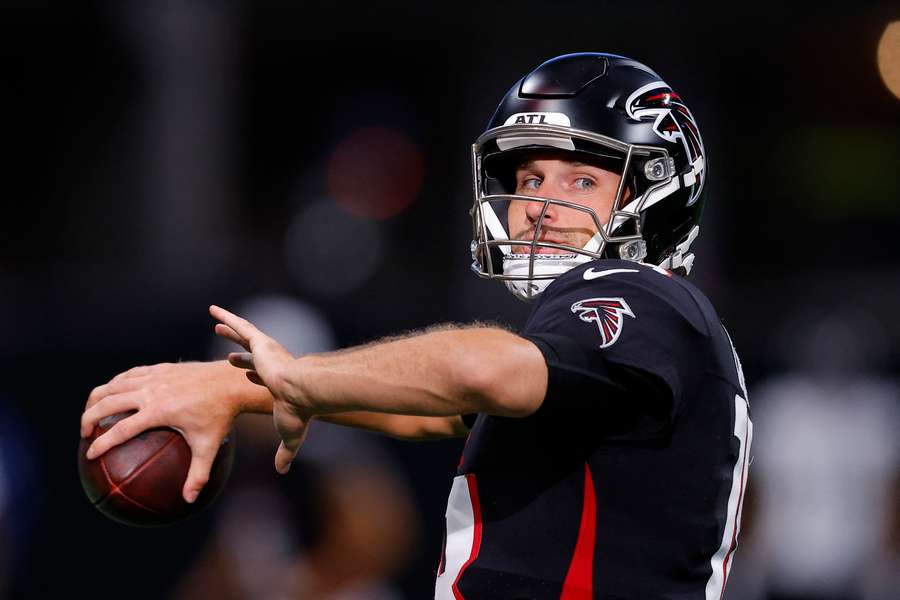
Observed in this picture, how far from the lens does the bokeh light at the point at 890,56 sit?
35.8 feet

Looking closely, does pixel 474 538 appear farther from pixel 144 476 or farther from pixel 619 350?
pixel 144 476

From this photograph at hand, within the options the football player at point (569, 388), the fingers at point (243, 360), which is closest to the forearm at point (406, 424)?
the football player at point (569, 388)

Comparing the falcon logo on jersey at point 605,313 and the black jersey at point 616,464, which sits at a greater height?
the falcon logo on jersey at point 605,313

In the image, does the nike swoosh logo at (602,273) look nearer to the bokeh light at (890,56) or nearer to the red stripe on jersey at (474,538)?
the red stripe on jersey at (474,538)

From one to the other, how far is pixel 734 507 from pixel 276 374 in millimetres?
1140

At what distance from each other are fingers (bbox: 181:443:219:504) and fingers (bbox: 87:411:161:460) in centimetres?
12

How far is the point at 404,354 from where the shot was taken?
7.61 feet

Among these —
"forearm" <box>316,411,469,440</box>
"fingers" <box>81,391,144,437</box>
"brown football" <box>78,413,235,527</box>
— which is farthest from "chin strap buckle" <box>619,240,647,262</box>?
"fingers" <box>81,391,144,437</box>

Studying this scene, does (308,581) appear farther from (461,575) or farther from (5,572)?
(461,575)

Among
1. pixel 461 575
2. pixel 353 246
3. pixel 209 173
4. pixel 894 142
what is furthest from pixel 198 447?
pixel 894 142

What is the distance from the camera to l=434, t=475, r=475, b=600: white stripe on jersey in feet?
8.99

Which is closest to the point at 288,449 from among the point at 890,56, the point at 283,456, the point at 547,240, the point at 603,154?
the point at 283,456

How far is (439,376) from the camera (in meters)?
2.26

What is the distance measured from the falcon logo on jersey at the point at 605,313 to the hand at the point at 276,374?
0.60 m
